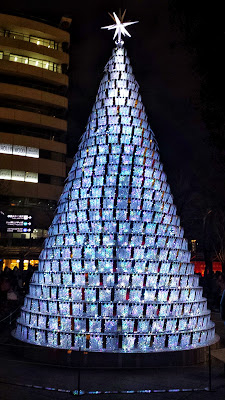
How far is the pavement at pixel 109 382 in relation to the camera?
7918 mm

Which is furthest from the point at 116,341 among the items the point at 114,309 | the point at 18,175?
the point at 18,175

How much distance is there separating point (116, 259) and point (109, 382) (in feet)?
11.0

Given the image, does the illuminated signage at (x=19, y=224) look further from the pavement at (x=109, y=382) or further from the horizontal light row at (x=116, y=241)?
the pavement at (x=109, y=382)

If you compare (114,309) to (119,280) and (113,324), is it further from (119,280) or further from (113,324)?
(119,280)

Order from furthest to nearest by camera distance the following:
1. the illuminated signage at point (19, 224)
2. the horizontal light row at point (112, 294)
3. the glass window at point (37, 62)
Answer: the glass window at point (37, 62) < the illuminated signage at point (19, 224) < the horizontal light row at point (112, 294)

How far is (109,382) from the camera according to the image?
8977 millimetres

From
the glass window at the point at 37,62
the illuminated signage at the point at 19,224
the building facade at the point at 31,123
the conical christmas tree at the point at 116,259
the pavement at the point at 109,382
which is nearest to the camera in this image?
the pavement at the point at 109,382

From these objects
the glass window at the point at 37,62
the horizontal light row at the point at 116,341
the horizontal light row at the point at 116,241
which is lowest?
the horizontal light row at the point at 116,341

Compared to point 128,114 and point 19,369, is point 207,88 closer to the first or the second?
point 128,114

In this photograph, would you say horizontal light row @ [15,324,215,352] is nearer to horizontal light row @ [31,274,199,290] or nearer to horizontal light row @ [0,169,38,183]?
horizontal light row @ [31,274,199,290]

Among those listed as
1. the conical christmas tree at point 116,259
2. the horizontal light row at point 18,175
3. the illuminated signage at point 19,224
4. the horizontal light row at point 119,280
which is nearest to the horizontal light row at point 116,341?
the conical christmas tree at point 116,259

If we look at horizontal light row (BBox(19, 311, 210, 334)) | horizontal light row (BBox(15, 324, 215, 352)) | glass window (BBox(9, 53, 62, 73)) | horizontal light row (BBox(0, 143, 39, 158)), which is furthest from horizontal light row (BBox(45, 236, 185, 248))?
glass window (BBox(9, 53, 62, 73))

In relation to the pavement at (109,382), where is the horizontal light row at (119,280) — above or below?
above

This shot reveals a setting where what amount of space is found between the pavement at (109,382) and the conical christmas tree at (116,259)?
74 centimetres
